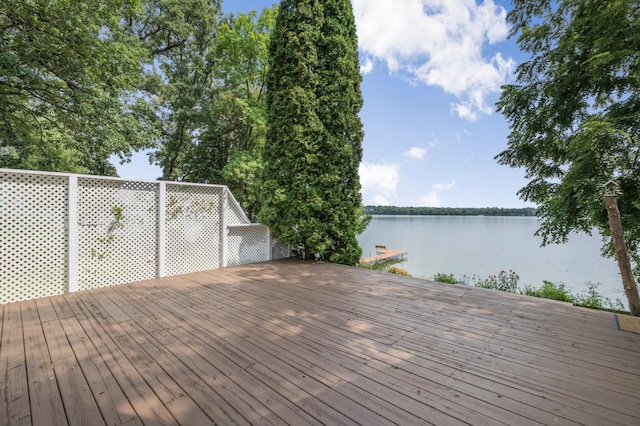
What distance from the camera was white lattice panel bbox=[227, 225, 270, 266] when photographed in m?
5.59

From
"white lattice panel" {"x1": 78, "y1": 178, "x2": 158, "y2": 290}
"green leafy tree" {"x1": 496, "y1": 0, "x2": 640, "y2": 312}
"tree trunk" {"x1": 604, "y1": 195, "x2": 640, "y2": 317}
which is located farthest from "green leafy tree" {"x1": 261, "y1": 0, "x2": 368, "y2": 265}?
"tree trunk" {"x1": 604, "y1": 195, "x2": 640, "y2": 317}

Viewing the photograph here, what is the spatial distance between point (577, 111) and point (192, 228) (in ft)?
25.2

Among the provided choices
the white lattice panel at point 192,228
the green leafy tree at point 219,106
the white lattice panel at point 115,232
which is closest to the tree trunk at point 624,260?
the white lattice panel at point 192,228

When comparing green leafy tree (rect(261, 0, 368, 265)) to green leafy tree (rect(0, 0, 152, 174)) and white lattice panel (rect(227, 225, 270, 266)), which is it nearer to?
white lattice panel (rect(227, 225, 270, 266))

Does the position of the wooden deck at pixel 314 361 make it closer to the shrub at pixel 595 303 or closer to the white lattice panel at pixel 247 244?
the shrub at pixel 595 303

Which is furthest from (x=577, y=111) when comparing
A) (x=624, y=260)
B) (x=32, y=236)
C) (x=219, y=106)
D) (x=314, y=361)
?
(x=219, y=106)

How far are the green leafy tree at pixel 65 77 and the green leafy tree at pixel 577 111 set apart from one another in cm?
874

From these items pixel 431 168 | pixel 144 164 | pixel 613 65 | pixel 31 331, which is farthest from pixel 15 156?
pixel 431 168

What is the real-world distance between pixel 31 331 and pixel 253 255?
369 centimetres

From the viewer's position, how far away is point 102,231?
4016mm

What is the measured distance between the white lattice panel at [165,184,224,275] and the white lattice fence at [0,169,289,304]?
0.06 feet

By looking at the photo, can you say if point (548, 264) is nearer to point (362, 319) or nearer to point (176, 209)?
point (362, 319)

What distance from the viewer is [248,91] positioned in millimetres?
9773

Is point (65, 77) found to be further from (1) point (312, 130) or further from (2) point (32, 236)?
(1) point (312, 130)
